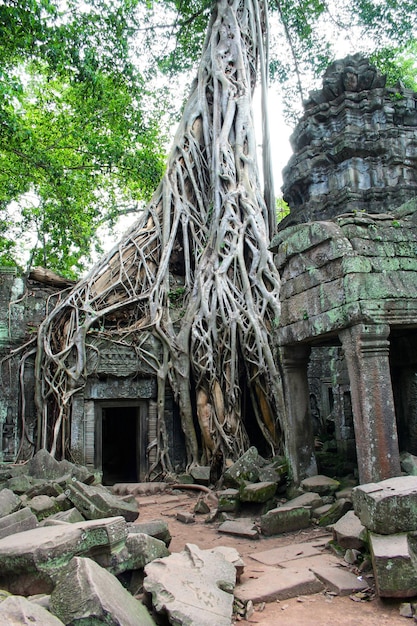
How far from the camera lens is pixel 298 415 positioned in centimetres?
523

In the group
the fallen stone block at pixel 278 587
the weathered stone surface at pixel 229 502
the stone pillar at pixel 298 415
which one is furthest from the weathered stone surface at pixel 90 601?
the stone pillar at pixel 298 415

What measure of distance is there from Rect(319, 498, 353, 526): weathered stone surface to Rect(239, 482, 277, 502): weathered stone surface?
80 cm

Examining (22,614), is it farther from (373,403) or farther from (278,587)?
(373,403)

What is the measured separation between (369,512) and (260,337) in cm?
440

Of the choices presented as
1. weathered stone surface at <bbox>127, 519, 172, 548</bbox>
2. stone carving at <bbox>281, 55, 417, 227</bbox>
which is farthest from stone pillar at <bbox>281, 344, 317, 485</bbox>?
stone carving at <bbox>281, 55, 417, 227</bbox>

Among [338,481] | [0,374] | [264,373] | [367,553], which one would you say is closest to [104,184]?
[0,374]

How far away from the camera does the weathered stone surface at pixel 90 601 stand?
2.06 m

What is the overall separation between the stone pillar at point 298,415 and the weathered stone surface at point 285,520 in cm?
85

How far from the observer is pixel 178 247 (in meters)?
9.43

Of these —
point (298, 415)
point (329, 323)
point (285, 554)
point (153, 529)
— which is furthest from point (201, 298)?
point (285, 554)

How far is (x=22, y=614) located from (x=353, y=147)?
8875 mm

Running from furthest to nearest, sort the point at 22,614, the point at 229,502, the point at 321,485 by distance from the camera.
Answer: the point at 229,502 < the point at 321,485 < the point at 22,614

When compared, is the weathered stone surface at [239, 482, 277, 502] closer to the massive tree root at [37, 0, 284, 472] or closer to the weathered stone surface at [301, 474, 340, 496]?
the weathered stone surface at [301, 474, 340, 496]

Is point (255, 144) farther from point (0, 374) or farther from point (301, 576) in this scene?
point (301, 576)
